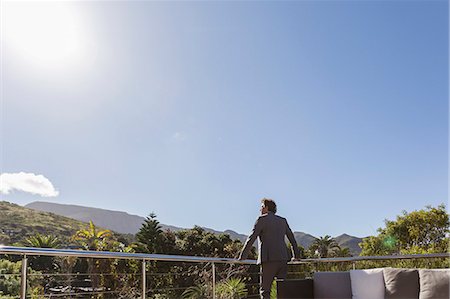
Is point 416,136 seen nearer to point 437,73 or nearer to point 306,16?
point 437,73

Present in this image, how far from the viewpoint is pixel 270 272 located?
13.6 ft

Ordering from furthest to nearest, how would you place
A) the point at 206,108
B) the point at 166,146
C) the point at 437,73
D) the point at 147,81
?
the point at 166,146, the point at 206,108, the point at 147,81, the point at 437,73

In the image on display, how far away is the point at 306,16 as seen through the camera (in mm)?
6996

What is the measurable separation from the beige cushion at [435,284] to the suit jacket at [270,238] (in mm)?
1227

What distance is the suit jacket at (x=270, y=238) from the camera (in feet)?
13.5

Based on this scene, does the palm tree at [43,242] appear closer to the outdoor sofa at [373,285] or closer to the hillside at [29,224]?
the hillside at [29,224]

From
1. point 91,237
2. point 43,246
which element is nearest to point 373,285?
point 43,246

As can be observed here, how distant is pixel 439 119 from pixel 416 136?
90 centimetres

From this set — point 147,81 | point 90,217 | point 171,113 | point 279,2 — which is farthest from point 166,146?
point 90,217

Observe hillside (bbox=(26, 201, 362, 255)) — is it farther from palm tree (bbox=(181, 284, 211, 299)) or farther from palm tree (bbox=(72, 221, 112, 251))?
palm tree (bbox=(181, 284, 211, 299))

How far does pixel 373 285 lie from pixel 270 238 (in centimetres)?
99

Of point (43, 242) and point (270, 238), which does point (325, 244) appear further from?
point (270, 238)

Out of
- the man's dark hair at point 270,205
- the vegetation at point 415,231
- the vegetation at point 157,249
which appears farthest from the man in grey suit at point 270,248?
the vegetation at point 415,231

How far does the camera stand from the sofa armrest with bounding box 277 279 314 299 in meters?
3.73
